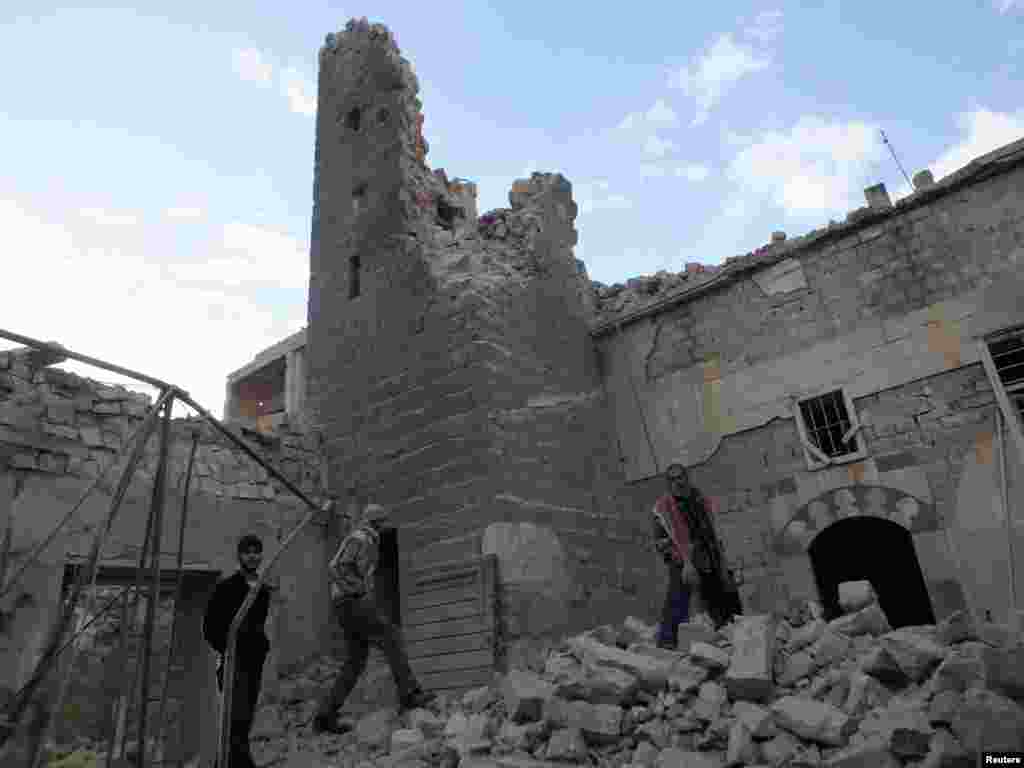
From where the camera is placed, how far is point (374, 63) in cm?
1049

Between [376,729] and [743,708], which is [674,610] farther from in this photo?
[376,729]

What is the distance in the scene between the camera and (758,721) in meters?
4.00

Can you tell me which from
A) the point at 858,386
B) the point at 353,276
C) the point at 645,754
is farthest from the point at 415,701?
the point at 858,386

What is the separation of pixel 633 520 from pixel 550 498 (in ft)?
5.50

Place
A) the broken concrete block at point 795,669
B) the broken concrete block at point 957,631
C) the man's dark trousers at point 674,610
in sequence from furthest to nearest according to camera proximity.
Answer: the man's dark trousers at point 674,610 → the broken concrete block at point 795,669 → the broken concrete block at point 957,631

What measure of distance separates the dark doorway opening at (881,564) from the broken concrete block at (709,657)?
13.5 ft

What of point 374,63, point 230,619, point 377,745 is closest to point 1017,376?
point 377,745

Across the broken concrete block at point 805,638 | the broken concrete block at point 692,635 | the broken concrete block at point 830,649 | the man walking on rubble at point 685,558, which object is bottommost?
the broken concrete block at point 830,649

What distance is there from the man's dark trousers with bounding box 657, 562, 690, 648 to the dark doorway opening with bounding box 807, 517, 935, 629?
3.15 meters

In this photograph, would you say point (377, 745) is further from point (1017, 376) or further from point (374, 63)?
point (374, 63)

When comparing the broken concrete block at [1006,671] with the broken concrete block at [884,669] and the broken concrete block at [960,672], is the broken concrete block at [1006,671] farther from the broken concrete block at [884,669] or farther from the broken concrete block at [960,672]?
the broken concrete block at [884,669]

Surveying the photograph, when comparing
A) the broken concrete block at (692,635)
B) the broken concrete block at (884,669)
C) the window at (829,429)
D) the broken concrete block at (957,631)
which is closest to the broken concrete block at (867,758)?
the broken concrete block at (884,669)

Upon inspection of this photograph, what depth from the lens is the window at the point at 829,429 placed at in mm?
8047

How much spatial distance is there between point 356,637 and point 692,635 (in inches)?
106
